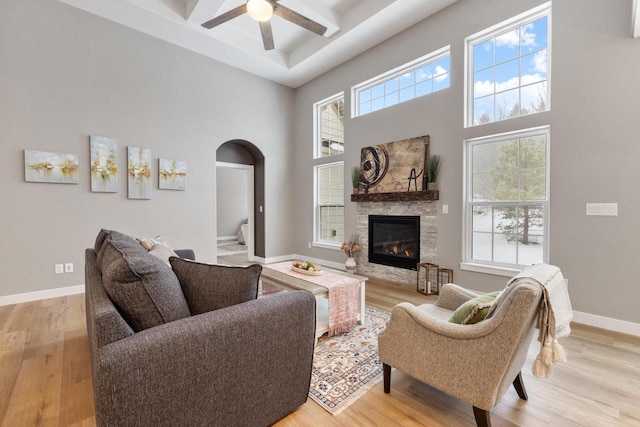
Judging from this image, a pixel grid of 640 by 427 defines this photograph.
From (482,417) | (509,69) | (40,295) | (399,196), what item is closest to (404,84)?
(509,69)

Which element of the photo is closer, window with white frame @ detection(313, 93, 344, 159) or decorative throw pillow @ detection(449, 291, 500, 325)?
decorative throw pillow @ detection(449, 291, 500, 325)

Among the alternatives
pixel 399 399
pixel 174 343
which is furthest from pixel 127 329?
pixel 399 399

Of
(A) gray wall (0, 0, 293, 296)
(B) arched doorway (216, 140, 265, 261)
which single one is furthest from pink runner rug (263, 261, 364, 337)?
(B) arched doorway (216, 140, 265, 261)

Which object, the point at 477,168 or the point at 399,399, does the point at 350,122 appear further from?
the point at 399,399

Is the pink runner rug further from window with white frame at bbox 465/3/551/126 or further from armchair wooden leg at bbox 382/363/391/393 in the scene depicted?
window with white frame at bbox 465/3/551/126

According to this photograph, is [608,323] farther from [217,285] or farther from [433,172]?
[217,285]

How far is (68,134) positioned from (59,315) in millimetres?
2355

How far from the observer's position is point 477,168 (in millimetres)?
3748

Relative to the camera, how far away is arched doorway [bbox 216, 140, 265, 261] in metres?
5.97

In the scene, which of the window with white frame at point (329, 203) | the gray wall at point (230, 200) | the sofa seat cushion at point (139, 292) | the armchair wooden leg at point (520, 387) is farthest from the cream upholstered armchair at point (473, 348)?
the gray wall at point (230, 200)

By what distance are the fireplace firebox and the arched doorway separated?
2.52 metres

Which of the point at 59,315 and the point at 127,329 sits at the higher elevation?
the point at 127,329

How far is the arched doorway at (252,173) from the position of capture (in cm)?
597

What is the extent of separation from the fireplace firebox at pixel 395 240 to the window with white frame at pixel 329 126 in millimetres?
1762
